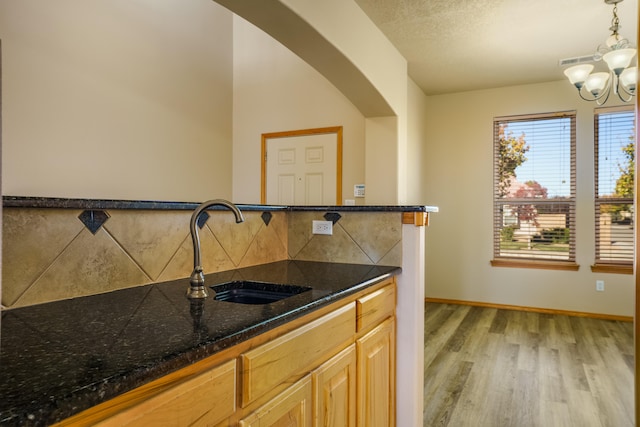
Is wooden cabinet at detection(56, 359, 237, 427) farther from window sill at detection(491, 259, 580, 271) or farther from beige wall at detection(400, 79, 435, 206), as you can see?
window sill at detection(491, 259, 580, 271)

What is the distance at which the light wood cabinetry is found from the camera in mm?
736

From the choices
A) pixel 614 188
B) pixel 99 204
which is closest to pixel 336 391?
pixel 99 204

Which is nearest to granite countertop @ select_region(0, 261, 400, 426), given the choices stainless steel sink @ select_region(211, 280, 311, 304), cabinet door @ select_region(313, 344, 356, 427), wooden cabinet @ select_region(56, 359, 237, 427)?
wooden cabinet @ select_region(56, 359, 237, 427)

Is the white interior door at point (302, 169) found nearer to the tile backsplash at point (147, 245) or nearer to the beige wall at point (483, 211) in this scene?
the beige wall at point (483, 211)

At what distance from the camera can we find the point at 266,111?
176 inches

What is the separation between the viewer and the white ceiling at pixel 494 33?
303 cm

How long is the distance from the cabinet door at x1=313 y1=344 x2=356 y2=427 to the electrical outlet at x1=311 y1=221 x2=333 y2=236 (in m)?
0.69

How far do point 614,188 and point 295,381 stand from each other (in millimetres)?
4809

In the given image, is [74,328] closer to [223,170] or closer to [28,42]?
[28,42]

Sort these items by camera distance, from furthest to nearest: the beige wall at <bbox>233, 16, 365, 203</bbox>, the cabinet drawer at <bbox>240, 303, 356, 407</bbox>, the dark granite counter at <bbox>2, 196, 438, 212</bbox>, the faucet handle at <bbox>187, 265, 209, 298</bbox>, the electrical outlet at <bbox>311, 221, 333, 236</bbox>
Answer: the beige wall at <bbox>233, 16, 365, 203</bbox>, the electrical outlet at <bbox>311, 221, 333, 236</bbox>, the faucet handle at <bbox>187, 265, 209, 298</bbox>, the dark granite counter at <bbox>2, 196, 438, 212</bbox>, the cabinet drawer at <bbox>240, 303, 356, 407</bbox>

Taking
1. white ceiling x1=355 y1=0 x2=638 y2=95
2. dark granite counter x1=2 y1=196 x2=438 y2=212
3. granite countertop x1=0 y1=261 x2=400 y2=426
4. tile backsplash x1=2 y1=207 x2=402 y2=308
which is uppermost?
white ceiling x1=355 y1=0 x2=638 y2=95

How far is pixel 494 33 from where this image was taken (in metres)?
3.47

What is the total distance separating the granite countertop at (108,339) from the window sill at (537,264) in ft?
13.6

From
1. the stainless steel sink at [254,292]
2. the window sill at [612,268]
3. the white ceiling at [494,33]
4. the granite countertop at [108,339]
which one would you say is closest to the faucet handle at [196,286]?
the granite countertop at [108,339]
